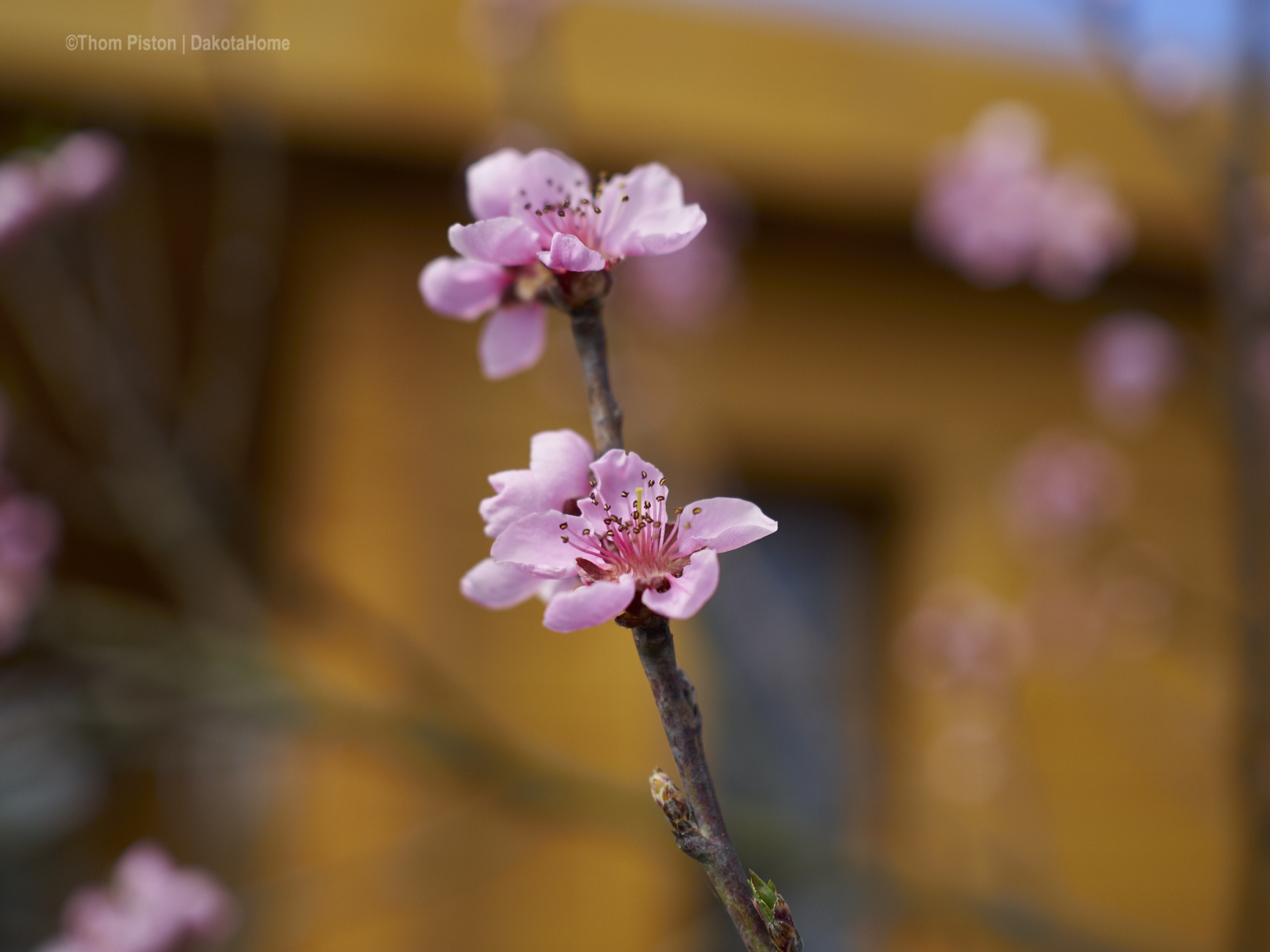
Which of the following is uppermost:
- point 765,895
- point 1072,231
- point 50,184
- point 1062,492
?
point 50,184

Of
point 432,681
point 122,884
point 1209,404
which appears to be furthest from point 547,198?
point 1209,404

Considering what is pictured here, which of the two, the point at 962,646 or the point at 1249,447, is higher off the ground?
the point at 1249,447

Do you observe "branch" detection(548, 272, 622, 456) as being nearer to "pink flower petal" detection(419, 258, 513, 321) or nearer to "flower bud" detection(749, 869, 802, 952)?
"pink flower petal" detection(419, 258, 513, 321)

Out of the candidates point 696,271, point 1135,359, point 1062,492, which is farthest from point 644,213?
point 1062,492

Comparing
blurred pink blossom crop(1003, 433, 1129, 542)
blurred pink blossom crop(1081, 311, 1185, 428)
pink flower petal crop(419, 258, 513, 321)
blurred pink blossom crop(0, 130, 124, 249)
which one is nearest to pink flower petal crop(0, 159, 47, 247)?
blurred pink blossom crop(0, 130, 124, 249)

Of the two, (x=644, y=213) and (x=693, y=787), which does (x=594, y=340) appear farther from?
(x=693, y=787)

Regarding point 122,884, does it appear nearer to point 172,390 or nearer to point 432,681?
point 432,681

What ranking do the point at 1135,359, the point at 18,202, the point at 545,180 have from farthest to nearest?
the point at 1135,359 → the point at 18,202 → the point at 545,180
